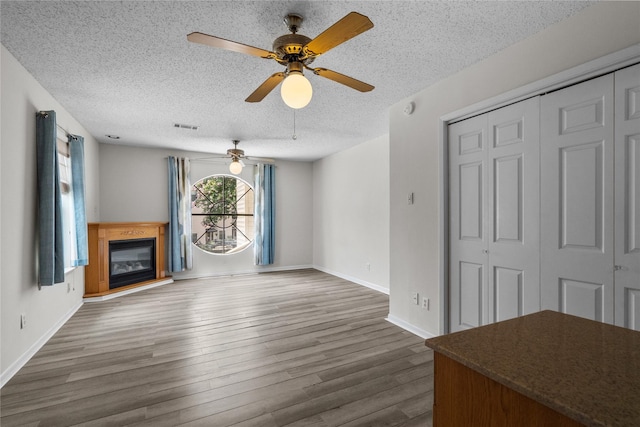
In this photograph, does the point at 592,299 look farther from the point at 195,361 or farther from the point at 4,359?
the point at 4,359

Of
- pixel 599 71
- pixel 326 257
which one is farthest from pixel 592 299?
pixel 326 257

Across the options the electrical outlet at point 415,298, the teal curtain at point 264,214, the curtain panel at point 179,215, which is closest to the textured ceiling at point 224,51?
the curtain panel at point 179,215

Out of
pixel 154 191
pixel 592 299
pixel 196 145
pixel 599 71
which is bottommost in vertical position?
pixel 592 299

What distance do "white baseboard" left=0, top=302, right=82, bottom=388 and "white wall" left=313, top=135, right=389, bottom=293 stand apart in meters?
4.15

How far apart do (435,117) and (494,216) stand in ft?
3.66

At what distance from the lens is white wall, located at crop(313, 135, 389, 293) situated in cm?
503

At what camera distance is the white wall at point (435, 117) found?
1.90 meters

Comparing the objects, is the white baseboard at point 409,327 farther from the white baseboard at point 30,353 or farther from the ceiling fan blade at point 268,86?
the white baseboard at point 30,353

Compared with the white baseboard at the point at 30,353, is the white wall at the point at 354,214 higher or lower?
higher

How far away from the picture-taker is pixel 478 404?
0.75 m

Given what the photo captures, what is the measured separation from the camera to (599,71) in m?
1.90

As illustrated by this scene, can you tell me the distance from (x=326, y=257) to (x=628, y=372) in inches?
241

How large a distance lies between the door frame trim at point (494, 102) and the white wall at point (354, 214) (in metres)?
1.94

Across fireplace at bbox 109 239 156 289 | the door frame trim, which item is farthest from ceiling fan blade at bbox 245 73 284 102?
fireplace at bbox 109 239 156 289
